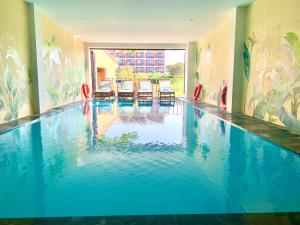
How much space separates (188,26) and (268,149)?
272 inches

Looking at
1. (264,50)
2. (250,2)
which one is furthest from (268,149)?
(250,2)

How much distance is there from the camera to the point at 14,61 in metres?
6.07

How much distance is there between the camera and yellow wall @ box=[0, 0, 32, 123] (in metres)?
5.56

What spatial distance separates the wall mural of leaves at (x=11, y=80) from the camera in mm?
5547

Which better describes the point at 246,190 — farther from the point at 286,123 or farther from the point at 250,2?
the point at 250,2

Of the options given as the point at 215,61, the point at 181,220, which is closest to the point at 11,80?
the point at 181,220

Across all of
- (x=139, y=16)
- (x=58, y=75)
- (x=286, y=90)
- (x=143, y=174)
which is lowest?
(x=143, y=174)

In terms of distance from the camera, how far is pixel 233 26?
7227 mm

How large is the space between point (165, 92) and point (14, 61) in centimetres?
803

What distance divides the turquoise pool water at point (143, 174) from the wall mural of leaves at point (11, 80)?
4.13 ft

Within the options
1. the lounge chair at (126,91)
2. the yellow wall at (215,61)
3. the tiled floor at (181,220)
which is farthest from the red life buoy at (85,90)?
the tiled floor at (181,220)

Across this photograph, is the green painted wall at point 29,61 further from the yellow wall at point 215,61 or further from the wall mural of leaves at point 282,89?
the wall mural of leaves at point 282,89

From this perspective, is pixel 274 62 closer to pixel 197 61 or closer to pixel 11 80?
pixel 11 80

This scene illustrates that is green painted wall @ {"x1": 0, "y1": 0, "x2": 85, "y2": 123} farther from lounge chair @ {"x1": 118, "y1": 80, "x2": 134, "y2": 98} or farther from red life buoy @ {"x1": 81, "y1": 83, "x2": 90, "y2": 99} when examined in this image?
lounge chair @ {"x1": 118, "y1": 80, "x2": 134, "y2": 98}
